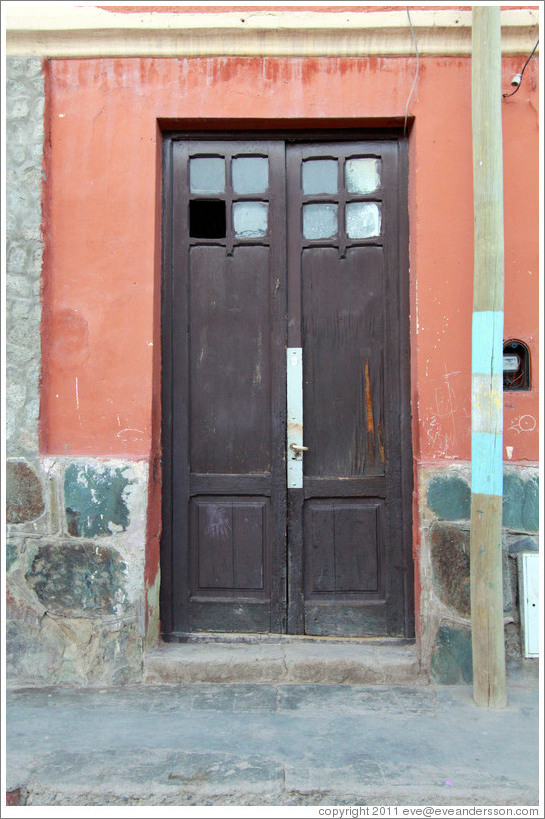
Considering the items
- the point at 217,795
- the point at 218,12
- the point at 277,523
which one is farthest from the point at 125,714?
the point at 218,12

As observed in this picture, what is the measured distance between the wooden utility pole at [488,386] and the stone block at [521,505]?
356 mm

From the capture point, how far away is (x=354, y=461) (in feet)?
12.0

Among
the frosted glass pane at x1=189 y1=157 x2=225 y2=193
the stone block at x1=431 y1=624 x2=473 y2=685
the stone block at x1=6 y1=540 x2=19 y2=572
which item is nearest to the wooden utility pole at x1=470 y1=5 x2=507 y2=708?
the stone block at x1=431 y1=624 x2=473 y2=685

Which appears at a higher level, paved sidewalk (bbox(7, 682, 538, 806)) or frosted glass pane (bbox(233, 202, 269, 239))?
frosted glass pane (bbox(233, 202, 269, 239))

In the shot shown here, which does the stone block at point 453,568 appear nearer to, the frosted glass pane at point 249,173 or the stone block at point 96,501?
the stone block at point 96,501

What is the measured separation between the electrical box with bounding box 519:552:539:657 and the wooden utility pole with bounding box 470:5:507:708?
1.16ft

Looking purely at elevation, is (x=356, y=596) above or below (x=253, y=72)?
below

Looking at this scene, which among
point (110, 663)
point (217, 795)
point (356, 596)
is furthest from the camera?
point (356, 596)

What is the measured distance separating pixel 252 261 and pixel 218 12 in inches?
53.3

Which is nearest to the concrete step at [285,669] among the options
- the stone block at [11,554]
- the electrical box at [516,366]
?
the stone block at [11,554]

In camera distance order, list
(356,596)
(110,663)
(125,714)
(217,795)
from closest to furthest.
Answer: (217,795), (125,714), (110,663), (356,596)

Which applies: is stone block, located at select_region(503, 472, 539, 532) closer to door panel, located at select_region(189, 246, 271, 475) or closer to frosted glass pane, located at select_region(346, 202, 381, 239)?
door panel, located at select_region(189, 246, 271, 475)

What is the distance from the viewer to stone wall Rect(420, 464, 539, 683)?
11.0ft

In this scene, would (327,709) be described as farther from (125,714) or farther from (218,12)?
(218,12)
